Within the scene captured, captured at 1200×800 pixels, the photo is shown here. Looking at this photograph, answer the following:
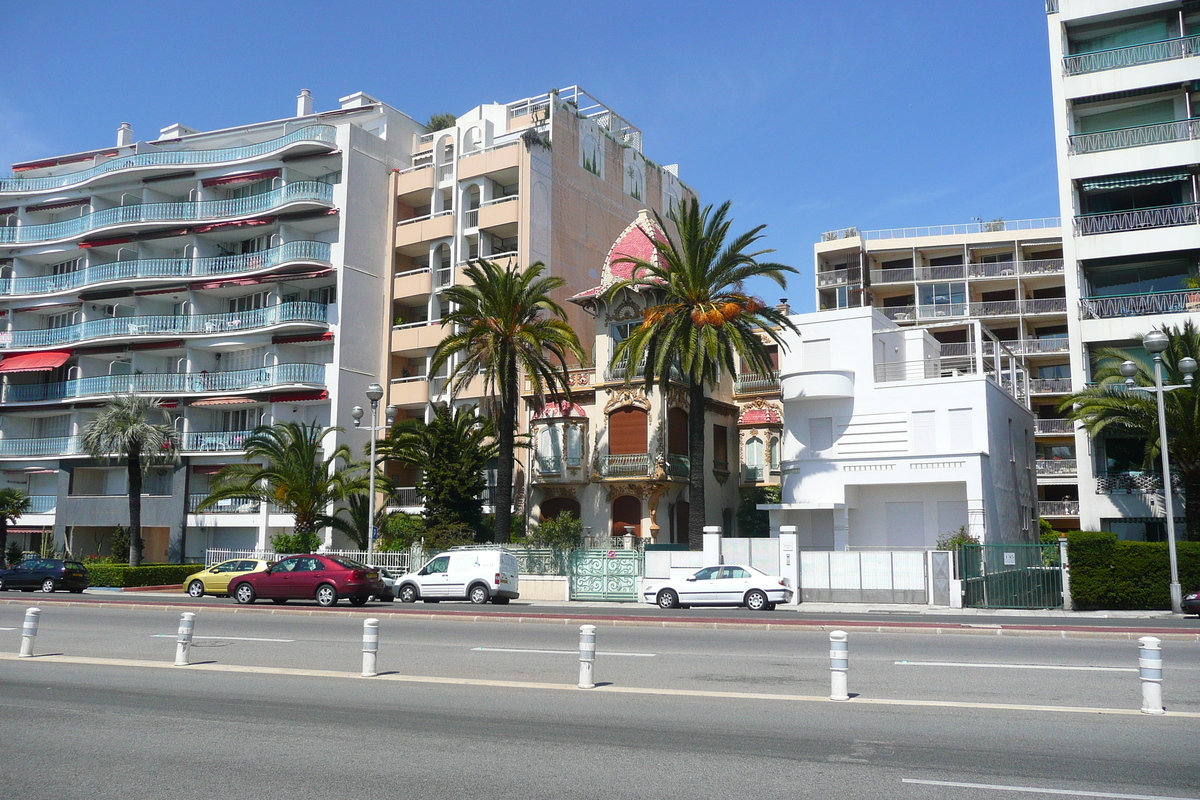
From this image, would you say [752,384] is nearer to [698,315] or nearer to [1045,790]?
[698,315]

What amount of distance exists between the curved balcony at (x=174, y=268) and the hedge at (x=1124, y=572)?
3672cm

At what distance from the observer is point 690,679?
12.3m

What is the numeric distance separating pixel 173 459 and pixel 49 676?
125ft

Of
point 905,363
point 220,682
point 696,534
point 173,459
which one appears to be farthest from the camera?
point 173,459

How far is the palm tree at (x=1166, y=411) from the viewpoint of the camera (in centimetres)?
2933

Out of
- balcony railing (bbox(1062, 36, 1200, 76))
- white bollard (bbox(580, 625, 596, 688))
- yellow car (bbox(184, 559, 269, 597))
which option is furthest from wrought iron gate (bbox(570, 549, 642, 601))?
balcony railing (bbox(1062, 36, 1200, 76))

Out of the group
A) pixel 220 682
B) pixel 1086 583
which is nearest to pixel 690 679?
pixel 220 682

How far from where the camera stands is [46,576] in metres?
35.2

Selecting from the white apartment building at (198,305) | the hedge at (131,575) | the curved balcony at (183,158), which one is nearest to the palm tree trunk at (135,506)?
the hedge at (131,575)

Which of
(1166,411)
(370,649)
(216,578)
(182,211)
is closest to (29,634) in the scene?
(370,649)

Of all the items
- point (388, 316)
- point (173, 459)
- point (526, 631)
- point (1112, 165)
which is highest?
point (1112, 165)

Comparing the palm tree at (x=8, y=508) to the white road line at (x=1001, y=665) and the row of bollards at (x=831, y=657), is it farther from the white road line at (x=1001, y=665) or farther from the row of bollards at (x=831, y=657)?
the white road line at (x=1001, y=665)

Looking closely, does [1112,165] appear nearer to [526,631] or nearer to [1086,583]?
[1086,583]

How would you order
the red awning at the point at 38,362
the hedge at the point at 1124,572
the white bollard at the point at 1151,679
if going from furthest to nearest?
the red awning at the point at 38,362
the hedge at the point at 1124,572
the white bollard at the point at 1151,679
